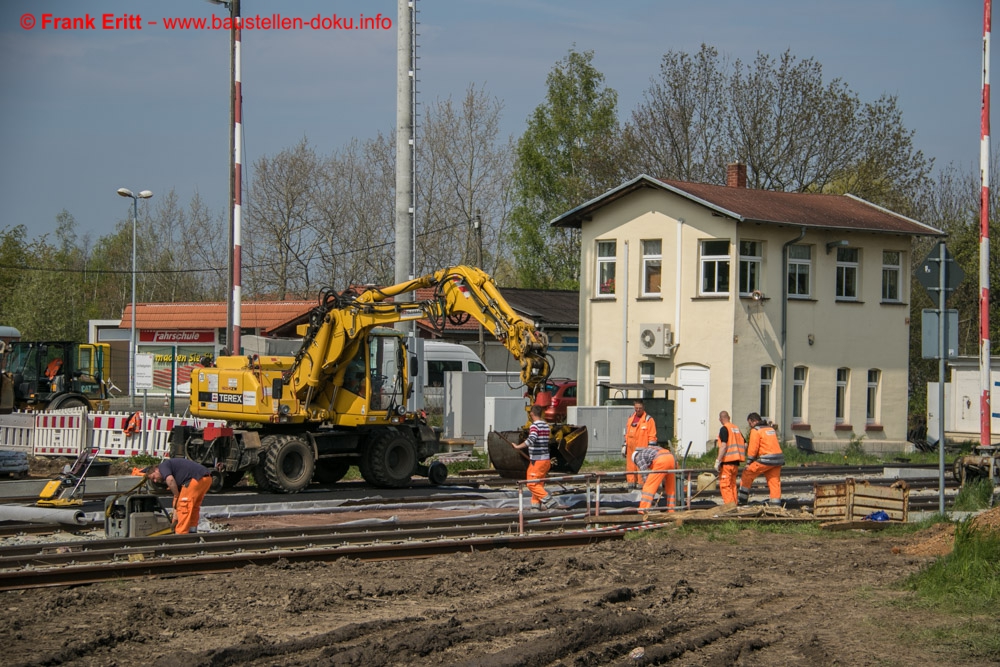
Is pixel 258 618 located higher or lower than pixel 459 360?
lower

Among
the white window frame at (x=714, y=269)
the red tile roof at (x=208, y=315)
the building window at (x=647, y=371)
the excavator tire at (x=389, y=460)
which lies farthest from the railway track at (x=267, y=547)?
the red tile roof at (x=208, y=315)

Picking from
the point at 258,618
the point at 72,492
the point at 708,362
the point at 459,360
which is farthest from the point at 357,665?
the point at 459,360

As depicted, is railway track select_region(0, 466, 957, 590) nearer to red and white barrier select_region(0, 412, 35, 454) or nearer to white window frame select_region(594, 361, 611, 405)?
red and white barrier select_region(0, 412, 35, 454)

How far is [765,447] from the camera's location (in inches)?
715

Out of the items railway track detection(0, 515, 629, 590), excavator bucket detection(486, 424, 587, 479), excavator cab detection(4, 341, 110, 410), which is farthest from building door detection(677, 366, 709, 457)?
excavator cab detection(4, 341, 110, 410)

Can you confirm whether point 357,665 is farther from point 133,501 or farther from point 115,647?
point 133,501

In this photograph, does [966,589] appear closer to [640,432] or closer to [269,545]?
[269,545]

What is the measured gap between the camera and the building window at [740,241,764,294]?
105 feet

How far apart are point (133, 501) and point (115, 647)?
17.4 ft

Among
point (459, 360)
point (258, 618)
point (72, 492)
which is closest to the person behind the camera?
point (258, 618)

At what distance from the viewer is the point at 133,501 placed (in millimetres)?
14023

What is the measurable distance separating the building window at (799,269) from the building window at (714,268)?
6.71ft

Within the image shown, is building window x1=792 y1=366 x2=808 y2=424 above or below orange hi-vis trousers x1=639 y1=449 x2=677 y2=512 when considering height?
above

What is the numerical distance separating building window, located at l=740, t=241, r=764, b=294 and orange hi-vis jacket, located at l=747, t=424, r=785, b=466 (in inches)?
554
